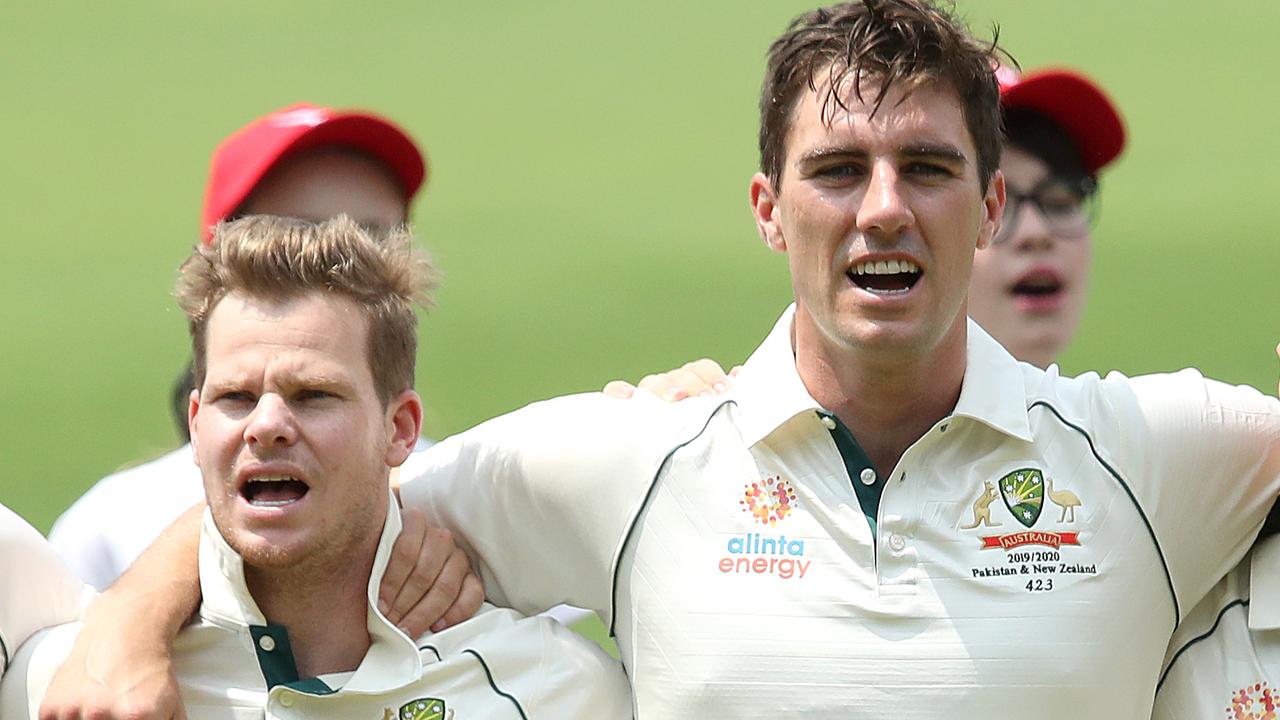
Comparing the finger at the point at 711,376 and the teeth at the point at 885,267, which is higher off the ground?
the teeth at the point at 885,267

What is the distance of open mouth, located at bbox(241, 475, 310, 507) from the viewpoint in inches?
134

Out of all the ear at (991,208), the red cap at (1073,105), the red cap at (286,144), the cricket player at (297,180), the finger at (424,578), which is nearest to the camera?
the finger at (424,578)

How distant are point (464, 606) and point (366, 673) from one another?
21 centimetres

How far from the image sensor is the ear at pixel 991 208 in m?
3.63

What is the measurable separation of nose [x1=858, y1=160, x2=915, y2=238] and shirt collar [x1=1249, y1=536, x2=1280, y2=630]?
795 millimetres

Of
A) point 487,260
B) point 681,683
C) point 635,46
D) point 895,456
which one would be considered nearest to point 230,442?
point 681,683

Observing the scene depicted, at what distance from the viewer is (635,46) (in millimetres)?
14734

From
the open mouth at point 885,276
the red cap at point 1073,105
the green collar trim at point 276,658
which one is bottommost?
the green collar trim at point 276,658

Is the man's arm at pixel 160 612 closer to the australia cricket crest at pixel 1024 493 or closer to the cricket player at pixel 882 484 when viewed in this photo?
the cricket player at pixel 882 484

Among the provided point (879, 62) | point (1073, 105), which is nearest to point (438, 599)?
point (879, 62)

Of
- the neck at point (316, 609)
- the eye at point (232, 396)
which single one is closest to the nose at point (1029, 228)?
the neck at point (316, 609)

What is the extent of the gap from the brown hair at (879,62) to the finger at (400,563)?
2.78 feet

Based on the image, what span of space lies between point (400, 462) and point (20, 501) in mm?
6338

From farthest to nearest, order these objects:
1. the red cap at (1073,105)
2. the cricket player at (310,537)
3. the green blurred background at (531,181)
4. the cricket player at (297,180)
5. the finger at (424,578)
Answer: the green blurred background at (531,181)
the red cap at (1073,105)
the cricket player at (297,180)
the finger at (424,578)
the cricket player at (310,537)
